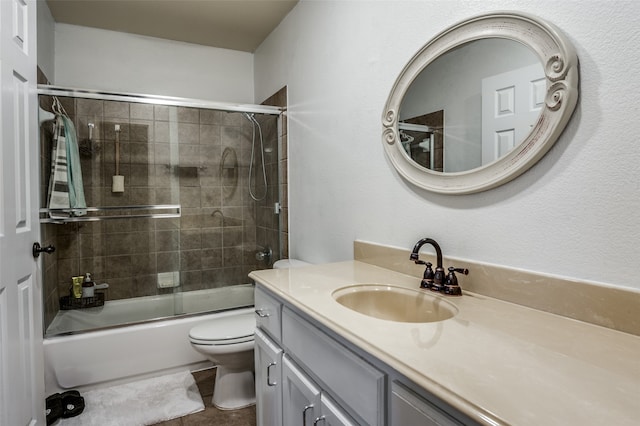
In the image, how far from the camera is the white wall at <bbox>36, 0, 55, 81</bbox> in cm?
237

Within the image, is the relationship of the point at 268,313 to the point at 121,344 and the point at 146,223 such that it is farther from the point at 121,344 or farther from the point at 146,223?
the point at 146,223

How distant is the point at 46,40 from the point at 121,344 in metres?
2.18

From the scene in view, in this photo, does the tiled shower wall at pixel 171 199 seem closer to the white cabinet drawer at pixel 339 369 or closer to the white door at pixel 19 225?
the white door at pixel 19 225

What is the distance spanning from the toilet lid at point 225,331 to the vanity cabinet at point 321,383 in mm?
475

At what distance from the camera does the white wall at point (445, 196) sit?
886 mm

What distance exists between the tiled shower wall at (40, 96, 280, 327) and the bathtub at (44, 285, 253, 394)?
171mm

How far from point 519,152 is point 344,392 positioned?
0.86 metres

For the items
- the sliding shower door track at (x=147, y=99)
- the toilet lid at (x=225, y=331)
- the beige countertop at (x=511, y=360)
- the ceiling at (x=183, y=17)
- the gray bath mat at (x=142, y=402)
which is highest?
the ceiling at (x=183, y=17)

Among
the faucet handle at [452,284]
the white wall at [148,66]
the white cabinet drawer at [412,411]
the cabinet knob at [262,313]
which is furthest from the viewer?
the white wall at [148,66]

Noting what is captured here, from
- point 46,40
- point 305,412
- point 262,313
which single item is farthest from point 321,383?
point 46,40

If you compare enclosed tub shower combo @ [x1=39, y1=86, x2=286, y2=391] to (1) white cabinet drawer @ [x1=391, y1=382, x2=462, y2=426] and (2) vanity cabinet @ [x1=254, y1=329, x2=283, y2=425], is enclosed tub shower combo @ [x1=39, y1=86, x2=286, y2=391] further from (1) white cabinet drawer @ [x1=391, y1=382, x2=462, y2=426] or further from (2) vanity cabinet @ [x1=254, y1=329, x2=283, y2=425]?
(1) white cabinet drawer @ [x1=391, y1=382, x2=462, y2=426]

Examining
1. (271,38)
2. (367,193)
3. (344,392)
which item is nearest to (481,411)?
(344,392)

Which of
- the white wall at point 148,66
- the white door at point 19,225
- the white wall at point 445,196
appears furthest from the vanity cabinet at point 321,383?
the white wall at point 148,66

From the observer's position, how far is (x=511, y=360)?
2.37 ft
